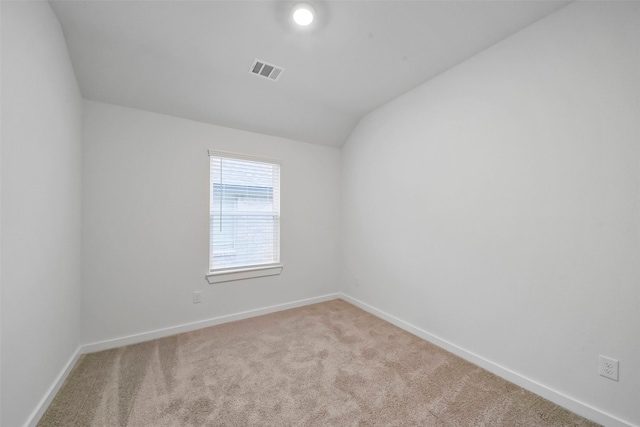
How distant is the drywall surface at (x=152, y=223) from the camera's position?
231 cm

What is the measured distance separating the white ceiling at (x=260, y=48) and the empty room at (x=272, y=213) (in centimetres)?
2

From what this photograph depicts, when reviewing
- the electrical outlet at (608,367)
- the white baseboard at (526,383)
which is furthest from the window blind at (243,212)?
the electrical outlet at (608,367)

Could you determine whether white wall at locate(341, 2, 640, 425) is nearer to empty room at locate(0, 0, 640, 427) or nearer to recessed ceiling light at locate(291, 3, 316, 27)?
Answer: empty room at locate(0, 0, 640, 427)

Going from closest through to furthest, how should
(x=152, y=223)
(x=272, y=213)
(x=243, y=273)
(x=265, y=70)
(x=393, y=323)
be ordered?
(x=265, y=70), (x=152, y=223), (x=393, y=323), (x=243, y=273), (x=272, y=213)

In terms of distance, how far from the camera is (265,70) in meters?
2.34

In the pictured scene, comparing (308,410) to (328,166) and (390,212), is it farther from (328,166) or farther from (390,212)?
(328,166)

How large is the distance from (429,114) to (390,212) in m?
1.14

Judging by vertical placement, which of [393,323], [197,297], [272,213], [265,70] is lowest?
[393,323]

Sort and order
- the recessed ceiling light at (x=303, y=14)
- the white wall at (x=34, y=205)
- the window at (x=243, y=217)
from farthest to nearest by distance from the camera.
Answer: the window at (x=243, y=217) < the recessed ceiling light at (x=303, y=14) < the white wall at (x=34, y=205)

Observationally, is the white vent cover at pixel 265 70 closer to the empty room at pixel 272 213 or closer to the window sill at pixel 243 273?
the empty room at pixel 272 213

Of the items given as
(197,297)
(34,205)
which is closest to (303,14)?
(34,205)

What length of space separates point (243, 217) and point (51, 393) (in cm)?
204

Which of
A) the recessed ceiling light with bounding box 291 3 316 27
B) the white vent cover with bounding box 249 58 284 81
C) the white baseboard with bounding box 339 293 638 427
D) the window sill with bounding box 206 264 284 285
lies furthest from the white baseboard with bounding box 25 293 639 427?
the recessed ceiling light with bounding box 291 3 316 27

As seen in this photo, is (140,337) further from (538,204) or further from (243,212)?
(538,204)
